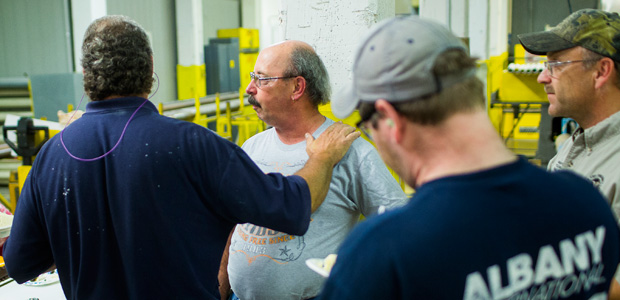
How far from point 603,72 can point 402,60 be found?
1156 millimetres

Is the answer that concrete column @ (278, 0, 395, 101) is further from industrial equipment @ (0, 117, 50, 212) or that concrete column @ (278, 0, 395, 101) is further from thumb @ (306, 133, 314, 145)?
industrial equipment @ (0, 117, 50, 212)

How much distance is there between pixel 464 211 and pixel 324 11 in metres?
2.13

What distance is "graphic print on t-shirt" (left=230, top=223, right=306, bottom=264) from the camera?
1897 mm

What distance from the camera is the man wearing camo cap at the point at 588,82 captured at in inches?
63.4

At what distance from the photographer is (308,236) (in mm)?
1930

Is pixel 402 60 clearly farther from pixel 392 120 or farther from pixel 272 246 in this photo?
pixel 272 246

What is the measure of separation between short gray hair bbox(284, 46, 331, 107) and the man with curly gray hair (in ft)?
2.48

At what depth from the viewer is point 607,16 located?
5.49 ft

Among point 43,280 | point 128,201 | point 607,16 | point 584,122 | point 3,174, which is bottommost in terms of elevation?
point 3,174

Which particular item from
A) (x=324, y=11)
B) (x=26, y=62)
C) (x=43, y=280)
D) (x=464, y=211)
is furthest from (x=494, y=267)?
(x=26, y=62)

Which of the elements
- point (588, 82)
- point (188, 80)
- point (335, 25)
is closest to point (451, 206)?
point (588, 82)

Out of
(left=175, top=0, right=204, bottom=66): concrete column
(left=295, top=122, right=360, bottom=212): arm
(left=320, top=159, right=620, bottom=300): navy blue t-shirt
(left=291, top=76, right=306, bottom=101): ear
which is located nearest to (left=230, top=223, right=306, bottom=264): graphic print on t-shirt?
(left=295, top=122, right=360, bottom=212): arm

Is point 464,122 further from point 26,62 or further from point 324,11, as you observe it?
point 26,62

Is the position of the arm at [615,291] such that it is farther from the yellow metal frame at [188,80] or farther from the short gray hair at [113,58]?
the yellow metal frame at [188,80]
